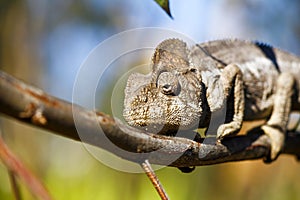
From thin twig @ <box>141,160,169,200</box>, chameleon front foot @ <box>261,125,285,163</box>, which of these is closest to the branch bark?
thin twig @ <box>141,160,169,200</box>

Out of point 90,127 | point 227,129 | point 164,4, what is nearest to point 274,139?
point 227,129

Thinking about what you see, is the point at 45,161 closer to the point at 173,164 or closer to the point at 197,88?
the point at 197,88

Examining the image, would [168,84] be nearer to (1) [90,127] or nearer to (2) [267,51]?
(1) [90,127]

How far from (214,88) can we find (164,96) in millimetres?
266

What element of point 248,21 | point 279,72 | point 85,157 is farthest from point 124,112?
point 248,21

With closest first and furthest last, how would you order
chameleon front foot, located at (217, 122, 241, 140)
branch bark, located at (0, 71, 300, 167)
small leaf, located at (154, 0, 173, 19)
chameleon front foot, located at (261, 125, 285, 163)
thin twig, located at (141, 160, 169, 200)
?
branch bark, located at (0, 71, 300, 167)
thin twig, located at (141, 160, 169, 200)
small leaf, located at (154, 0, 173, 19)
chameleon front foot, located at (217, 122, 241, 140)
chameleon front foot, located at (261, 125, 285, 163)

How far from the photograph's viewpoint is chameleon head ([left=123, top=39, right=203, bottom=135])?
1064 millimetres

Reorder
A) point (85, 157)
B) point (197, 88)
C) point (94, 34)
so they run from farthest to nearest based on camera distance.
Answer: point (94, 34)
point (85, 157)
point (197, 88)

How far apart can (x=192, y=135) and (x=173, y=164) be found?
0.24 m

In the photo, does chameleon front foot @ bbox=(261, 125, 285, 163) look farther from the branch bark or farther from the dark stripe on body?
the branch bark

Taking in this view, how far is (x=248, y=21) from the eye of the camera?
4898 millimetres

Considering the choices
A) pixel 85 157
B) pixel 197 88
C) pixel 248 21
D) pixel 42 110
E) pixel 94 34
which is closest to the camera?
pixel 42 110

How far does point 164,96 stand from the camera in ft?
3.58

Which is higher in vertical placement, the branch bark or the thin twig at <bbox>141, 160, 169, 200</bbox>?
the branch bark
